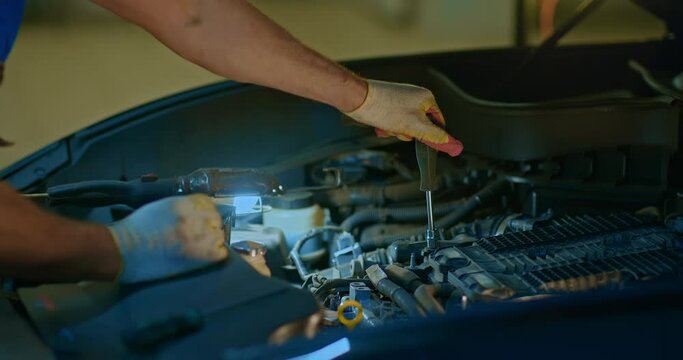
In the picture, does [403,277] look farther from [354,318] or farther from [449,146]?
[449,146]

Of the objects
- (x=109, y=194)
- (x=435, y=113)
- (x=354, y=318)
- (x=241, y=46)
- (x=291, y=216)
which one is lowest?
(x=354, y=318)

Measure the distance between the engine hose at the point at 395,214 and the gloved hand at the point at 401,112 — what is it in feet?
1.47

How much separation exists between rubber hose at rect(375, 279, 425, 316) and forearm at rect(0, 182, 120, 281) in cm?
49

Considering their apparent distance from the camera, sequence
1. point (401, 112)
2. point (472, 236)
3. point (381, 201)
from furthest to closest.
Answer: point (381, 201)
point (472, 236)
point (401, 112)

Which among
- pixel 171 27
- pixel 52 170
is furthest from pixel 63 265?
pixel 52 170

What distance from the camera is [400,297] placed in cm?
127

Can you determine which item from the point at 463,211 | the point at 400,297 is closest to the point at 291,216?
the point at 463,211

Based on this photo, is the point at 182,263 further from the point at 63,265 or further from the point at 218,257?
the point at 63,265

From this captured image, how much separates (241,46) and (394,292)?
1.87ft

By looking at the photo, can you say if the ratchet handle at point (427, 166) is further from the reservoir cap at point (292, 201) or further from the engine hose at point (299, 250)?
the reservoir cap at point (292, 201)

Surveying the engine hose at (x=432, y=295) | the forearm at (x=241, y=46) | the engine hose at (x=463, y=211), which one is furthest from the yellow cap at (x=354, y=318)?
the engine hose at (x=463, y=211)

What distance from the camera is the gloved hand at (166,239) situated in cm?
107

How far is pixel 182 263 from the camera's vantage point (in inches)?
42.8

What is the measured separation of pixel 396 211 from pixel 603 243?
687 millimetres
